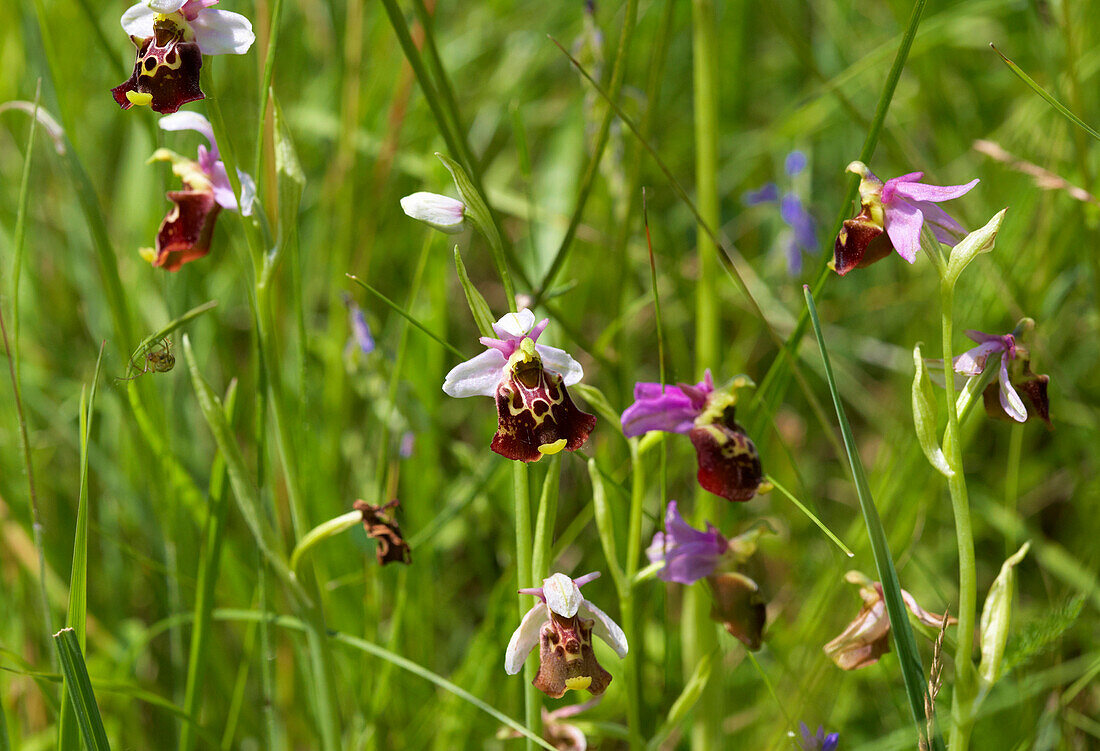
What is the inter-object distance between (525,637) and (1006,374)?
71cm

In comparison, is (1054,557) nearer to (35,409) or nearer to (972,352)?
(972,352)

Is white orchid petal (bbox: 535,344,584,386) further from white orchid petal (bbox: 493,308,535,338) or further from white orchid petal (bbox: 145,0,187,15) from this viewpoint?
white orchid petal (bbox: 145,0,187,15)

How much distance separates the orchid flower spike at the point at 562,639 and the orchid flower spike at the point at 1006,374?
1.87ft

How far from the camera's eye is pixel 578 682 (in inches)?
45.6

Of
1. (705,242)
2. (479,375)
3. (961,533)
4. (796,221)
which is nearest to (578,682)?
(479,375)

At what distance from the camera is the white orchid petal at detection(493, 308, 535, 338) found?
1.12m

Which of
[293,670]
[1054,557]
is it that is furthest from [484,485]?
[1054,557]

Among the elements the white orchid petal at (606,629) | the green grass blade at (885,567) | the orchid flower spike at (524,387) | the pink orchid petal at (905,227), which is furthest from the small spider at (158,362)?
the pink orchid petal at (905,227)

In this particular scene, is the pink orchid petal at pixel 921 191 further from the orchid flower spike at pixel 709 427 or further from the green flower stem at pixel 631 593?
the green flower stem at pixel 631 593

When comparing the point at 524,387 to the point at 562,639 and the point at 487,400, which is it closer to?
the point at 562,639

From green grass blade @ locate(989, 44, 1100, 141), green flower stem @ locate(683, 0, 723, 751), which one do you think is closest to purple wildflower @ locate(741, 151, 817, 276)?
green flower stem @ locate(683, 0, 723, 751)

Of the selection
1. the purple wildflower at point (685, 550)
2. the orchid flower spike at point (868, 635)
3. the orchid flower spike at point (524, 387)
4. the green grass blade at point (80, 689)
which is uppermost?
the orchid flower spike at point (524, 387)

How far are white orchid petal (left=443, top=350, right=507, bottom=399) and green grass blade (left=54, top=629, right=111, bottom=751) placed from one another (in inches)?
20.7

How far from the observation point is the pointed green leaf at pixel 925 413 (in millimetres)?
1138
